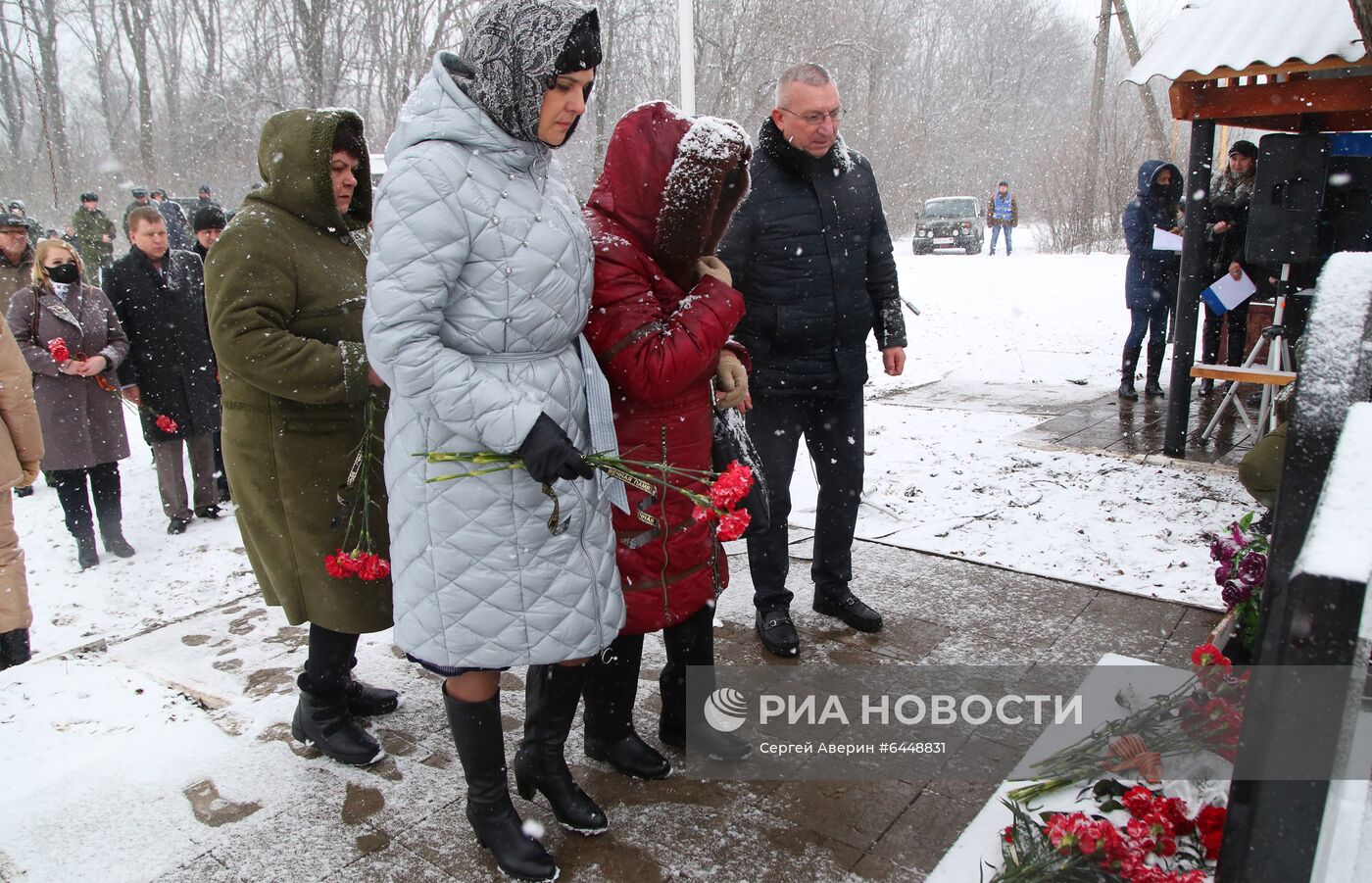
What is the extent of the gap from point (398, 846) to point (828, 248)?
2.39 m

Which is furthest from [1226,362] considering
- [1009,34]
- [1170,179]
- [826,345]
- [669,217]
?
[1009,34]

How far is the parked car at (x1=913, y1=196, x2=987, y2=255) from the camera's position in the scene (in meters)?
25.9

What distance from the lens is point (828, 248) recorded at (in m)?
3.54

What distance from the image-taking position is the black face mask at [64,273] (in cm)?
578

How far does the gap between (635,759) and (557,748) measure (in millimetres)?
308

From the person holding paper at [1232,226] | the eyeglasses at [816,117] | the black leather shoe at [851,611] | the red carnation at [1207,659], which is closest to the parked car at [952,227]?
the person holding paper at [1232,226]

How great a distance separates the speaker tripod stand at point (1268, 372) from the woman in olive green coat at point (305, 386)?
5327 mm

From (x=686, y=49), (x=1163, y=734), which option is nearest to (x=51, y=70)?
(x=686, y=49)

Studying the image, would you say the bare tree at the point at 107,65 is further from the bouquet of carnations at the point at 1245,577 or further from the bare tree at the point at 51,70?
the bouquet of carnations at the point at 1245,577

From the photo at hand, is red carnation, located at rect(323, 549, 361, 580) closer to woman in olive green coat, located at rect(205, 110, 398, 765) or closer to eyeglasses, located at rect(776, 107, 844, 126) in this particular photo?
woman in olive green coat, located at rect(205, 110, 398, 765)

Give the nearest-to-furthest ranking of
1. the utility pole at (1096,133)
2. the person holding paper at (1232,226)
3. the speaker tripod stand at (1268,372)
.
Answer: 1. the speaker tripod stand at (1268,372)
2. the person holding paper at (1232,226)
3. the utility pole at (1096,133)

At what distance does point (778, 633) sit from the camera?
3.58 m

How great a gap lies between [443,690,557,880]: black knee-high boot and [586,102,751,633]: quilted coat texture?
0.44 meters

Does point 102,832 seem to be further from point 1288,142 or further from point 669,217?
point 1288,142
